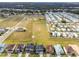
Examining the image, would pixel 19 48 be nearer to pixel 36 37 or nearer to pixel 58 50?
pixel 36 37

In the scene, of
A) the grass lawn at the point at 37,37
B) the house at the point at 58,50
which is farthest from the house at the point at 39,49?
the house at the point at 58,50

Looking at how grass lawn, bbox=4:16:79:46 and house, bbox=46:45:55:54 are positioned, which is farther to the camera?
grass lawn, bbox=4:16:79:46

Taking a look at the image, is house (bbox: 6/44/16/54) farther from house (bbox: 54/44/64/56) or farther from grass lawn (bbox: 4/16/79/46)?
house (bbox: 54/44/64/56)

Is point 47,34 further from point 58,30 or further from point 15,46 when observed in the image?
point 15,46

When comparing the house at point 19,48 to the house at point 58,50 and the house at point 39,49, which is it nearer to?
the house at point 39,49

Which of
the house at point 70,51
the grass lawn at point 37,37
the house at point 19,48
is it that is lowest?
the house at point 70,51

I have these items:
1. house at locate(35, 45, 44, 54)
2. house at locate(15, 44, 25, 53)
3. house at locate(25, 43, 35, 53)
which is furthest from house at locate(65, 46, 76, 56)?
house at locate(15, 44, 25, 53)

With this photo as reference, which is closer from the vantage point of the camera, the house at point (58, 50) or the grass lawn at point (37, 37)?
the house at point (58, 50)

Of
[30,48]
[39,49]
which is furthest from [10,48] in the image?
[39,49]
